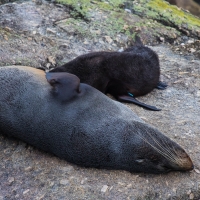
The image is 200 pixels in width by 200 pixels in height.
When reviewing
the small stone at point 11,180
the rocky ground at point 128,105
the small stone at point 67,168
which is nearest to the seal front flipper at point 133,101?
the rocky ground at point 128,105

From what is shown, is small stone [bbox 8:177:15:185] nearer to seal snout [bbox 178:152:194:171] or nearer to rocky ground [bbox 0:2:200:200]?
rocky ground [bbox 0:2:200:200]

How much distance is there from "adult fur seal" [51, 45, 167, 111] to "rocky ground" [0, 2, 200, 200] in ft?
0.67

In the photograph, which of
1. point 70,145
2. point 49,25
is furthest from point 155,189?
point 49,25

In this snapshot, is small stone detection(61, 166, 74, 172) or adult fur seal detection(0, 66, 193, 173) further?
small stone detection(61, 166, 74, 172)

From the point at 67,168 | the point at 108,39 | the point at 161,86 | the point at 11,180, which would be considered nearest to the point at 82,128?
the point at 67,168

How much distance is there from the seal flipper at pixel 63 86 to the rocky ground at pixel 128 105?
2.14ft

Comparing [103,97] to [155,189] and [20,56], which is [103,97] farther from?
[20,56]

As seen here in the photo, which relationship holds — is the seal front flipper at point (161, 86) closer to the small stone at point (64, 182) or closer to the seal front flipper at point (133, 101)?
the seal front flipper at point (133, 101)

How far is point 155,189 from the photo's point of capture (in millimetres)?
4012

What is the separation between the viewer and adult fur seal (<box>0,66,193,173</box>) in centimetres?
406

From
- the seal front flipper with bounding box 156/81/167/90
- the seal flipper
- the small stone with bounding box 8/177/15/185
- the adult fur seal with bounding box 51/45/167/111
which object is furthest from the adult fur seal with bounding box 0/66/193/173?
the seal front flipper with bounding box 156/81/167/90

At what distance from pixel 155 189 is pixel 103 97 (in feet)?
4.08

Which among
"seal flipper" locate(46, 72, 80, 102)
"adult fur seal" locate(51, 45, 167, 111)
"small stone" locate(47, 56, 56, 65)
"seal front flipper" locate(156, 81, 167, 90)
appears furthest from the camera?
"small stone" locate(47, 56, 56, 65)

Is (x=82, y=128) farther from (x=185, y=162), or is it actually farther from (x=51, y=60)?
(x=51, y=60)
